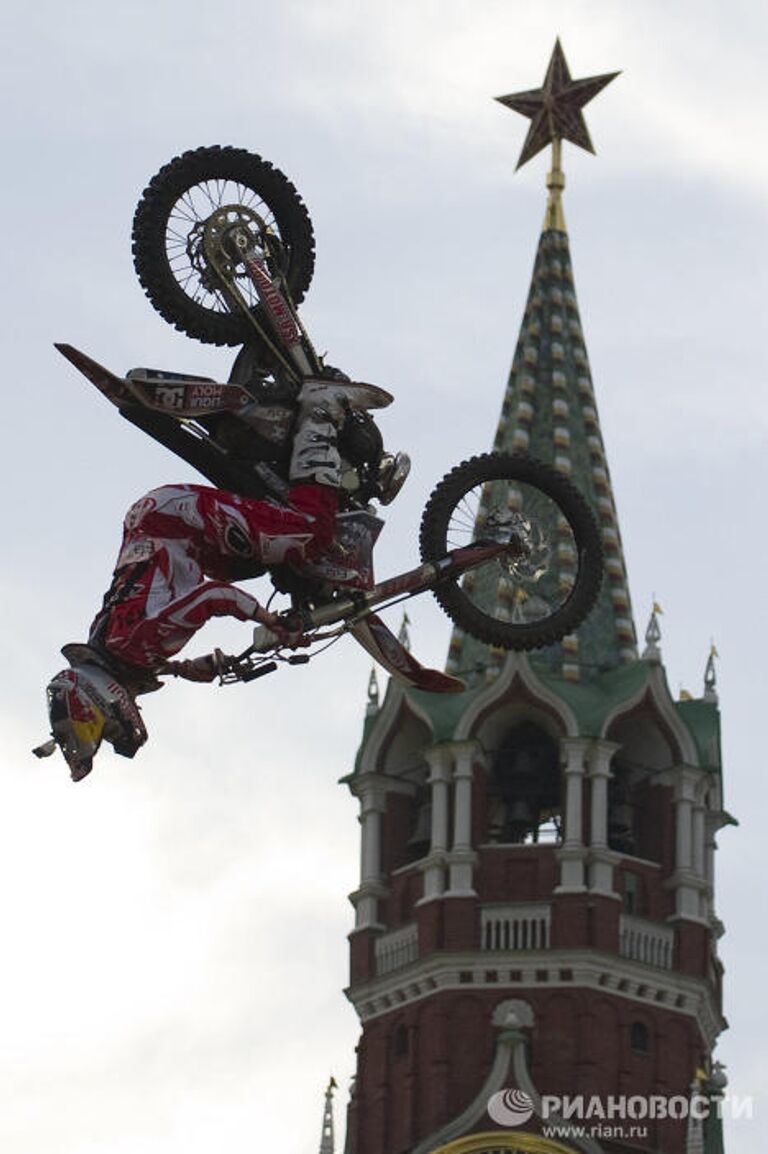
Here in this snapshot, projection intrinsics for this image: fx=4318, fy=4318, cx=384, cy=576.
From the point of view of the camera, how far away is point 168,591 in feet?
117

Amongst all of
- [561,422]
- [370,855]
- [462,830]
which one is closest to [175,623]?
[462,830]

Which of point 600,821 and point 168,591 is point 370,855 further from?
point 168,591

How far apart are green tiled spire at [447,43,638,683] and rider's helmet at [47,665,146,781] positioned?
240ft

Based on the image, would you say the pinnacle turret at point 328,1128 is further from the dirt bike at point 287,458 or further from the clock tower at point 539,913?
the dirt bike at point 287,458

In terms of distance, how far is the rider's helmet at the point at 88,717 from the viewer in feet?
114

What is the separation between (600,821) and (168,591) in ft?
230

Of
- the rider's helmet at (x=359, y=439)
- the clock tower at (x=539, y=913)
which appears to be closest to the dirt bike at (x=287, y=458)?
the rider's helmet at (x=359, y=439)

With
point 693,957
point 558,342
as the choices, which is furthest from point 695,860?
point 558,342

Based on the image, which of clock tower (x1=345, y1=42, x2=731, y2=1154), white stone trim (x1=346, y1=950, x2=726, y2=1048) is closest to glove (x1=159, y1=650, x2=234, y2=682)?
clock tower (x1=345, y1=42, x2=731, y2=1154)

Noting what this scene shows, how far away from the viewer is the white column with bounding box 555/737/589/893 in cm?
10450

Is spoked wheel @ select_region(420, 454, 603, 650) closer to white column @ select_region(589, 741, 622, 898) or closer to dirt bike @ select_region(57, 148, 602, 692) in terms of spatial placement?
dirt bike @ select_region(57, 148, 602, 692)

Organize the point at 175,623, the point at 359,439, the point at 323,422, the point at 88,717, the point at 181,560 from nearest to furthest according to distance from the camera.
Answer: the point at 88,717
the point at 175,623
the point at 181,560
the point at 323,422
the point at 359,439

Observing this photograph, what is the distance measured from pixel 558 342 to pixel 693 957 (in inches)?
785

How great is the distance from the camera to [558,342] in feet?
387
